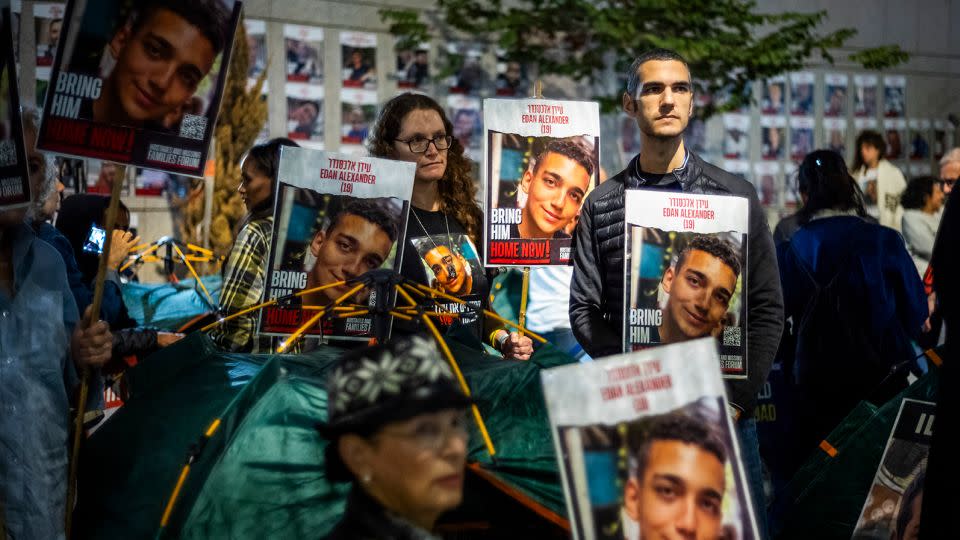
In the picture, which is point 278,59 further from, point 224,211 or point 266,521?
point 266,521

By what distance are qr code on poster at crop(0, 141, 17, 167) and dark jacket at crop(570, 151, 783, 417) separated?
1.81 meters

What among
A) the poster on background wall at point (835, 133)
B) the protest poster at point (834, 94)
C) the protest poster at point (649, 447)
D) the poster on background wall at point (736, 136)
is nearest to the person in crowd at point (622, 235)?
the protest poster at point (649, 447)

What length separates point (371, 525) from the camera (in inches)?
99.6

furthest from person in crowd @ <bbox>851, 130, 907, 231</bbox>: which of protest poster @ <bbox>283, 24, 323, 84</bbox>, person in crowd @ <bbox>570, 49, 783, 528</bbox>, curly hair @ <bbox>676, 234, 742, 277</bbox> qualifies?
curly hair @ <bbox>676, 234, 742, 277</bbox>

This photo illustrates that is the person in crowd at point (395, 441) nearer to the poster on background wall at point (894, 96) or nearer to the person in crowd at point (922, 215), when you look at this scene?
the person in crowd at point (922, 215)

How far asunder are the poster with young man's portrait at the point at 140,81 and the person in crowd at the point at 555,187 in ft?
5.01

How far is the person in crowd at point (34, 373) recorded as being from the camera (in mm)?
3676

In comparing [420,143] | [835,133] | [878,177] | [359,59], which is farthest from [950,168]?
[835,133]

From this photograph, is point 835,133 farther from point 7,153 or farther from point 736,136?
point 7,153

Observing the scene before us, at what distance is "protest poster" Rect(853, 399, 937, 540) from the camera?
15.2 feet

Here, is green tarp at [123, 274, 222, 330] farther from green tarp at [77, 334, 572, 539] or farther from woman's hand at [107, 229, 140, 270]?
green tarp at [77, 334, 572, 539]

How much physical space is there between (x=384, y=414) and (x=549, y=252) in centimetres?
268

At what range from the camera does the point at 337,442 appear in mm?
2607

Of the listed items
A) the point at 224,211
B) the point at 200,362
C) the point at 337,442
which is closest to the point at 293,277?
the point at 200,362
